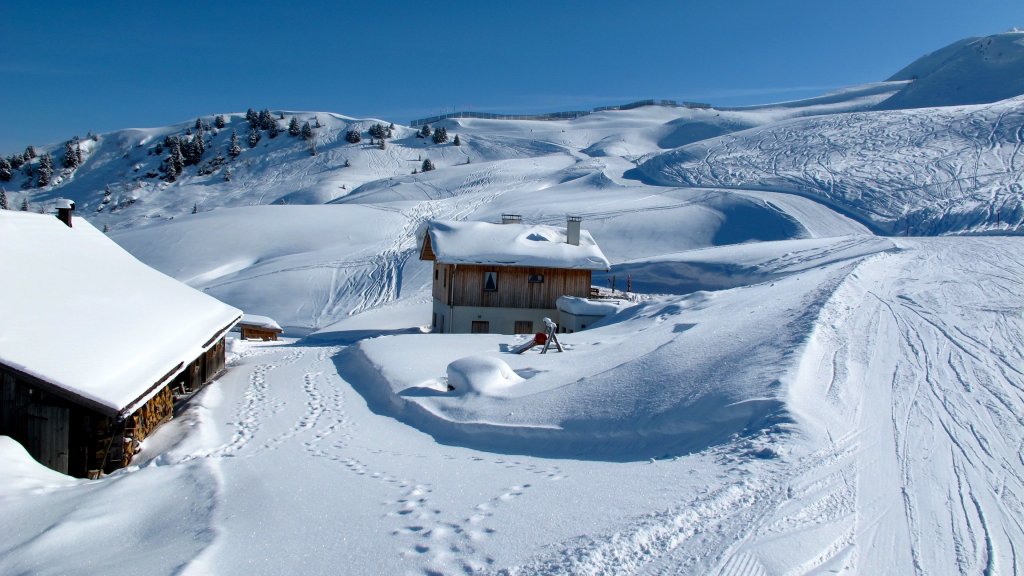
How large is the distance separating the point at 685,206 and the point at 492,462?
40.8 m

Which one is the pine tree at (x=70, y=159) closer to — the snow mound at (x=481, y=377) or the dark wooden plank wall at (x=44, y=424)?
the dark wooden plank wall at (x=44, y=424)

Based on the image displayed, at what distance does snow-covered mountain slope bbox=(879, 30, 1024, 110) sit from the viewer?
80.8m

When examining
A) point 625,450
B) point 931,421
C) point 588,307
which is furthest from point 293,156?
point 931,421

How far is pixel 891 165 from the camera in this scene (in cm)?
4878

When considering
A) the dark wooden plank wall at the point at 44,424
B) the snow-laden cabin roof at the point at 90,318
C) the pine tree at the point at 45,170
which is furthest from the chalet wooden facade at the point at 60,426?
the pine tree at the point at 45,170

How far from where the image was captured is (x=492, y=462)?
8.45 metres

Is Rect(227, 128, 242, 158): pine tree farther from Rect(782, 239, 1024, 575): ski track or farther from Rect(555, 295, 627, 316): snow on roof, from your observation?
Rect(782, 239, 1024, 575): ski track

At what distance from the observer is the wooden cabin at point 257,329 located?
93.5 feet

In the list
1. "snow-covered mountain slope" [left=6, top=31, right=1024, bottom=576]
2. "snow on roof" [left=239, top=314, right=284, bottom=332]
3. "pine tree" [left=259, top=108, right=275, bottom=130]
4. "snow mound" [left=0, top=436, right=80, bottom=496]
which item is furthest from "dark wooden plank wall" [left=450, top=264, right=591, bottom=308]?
"pine tree" [left=259, top=108, right=275, bottom=130]

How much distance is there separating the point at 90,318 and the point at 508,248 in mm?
16835

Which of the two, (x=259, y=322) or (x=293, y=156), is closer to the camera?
(x=259, y=322)

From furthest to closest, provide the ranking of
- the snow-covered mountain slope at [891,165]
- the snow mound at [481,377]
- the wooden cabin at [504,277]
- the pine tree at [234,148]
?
the pine tree at [234,148] < the snow-covered mountain slope at [891,165] < the wooden cabin at [504,277] < the snow mound at [481,377]

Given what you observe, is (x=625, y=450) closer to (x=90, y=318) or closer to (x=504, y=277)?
(x=90, y=318)

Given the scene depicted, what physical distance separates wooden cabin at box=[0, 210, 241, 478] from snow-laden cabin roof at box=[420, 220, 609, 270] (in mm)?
11716
